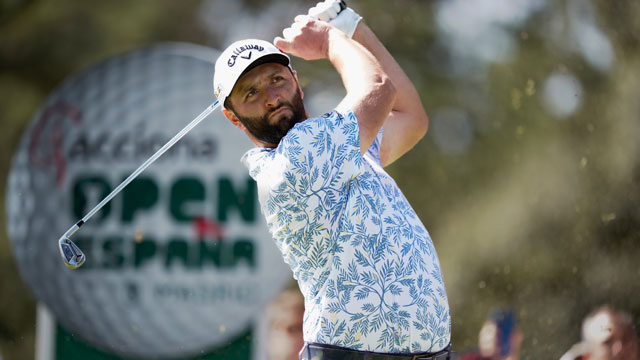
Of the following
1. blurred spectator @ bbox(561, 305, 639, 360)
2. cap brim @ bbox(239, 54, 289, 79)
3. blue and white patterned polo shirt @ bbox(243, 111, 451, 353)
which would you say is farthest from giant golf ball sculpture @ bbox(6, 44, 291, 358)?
blue and white patterned polo shirt @ bbox(243, 111, 451, 353)

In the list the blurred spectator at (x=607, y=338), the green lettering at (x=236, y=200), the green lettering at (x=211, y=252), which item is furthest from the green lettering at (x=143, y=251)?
the blurred spectator at (x=607, y=338)

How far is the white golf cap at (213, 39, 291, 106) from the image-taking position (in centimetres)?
205

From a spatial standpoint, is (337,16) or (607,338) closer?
(337,16)

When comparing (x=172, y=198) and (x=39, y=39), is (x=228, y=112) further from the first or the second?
(x=39, y=39)

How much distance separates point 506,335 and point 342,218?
2975mm

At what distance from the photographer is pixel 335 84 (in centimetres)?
456

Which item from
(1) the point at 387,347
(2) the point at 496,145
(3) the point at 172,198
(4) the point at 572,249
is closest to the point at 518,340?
(4) the point at 572,249

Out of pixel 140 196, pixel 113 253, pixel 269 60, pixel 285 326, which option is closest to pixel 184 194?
pixel 140 196

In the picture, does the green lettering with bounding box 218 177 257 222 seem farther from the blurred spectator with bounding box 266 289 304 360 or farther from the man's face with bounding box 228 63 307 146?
the man's face with bounding box 228 63 307 146

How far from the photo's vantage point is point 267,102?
2.06 metres

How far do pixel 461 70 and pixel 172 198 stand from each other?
1744 mm

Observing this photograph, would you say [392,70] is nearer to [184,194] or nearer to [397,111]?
[397,111]

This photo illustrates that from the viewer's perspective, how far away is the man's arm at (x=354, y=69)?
2012 mm

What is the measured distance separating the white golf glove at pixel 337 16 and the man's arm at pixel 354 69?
10 centimetres
